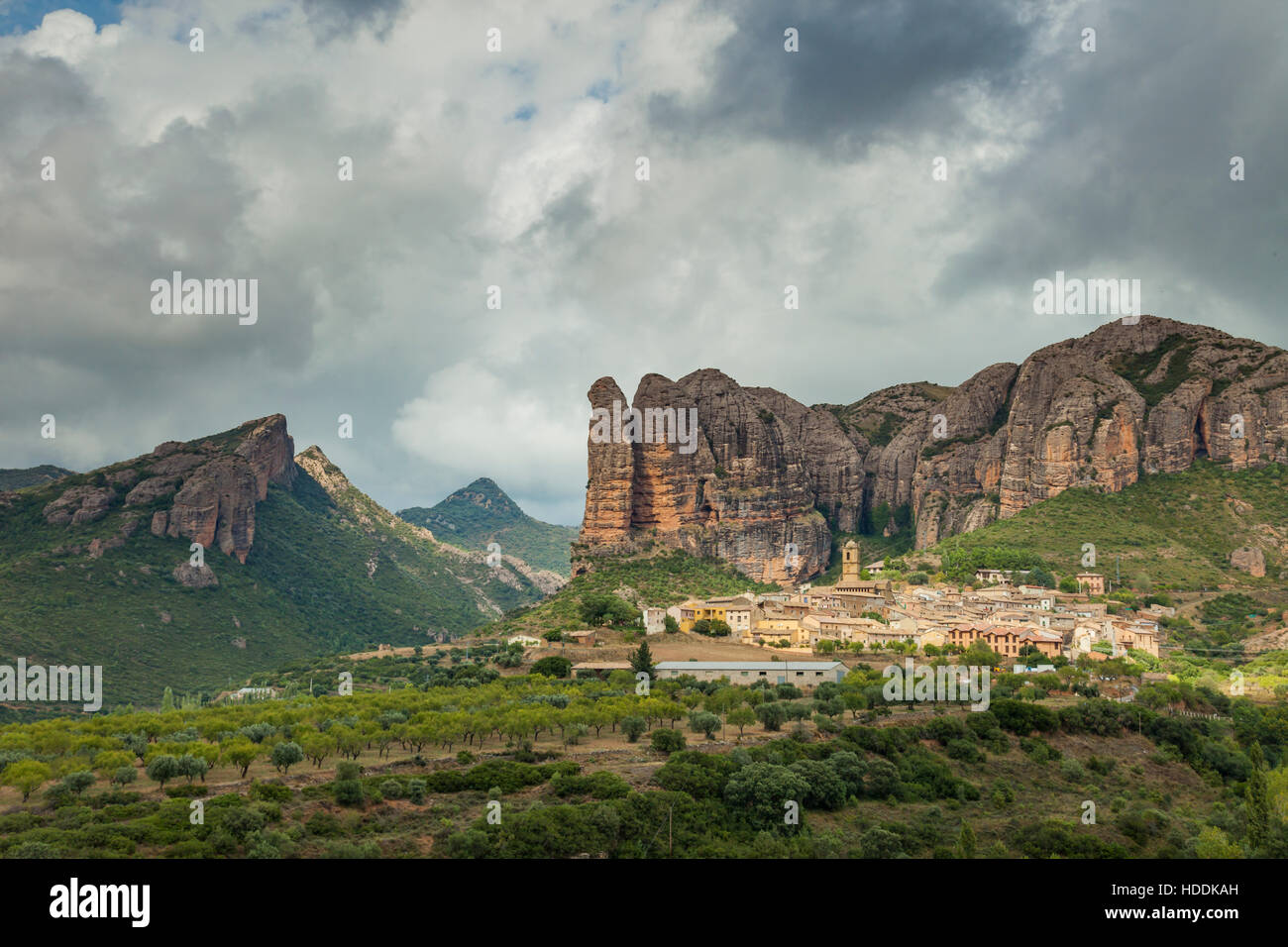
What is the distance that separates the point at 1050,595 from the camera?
8800 cm

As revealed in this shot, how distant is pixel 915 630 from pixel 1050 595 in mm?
16663

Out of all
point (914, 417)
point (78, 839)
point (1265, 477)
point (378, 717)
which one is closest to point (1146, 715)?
point (378, 717)

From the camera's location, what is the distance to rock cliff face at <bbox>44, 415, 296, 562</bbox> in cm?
13838

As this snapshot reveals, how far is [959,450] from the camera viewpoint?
14600 centimetres

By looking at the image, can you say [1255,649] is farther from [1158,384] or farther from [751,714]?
[1158,384]

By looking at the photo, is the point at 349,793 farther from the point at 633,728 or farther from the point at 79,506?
the point at 79,506

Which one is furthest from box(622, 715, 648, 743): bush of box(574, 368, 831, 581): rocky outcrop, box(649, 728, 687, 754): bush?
box(574, 368, 831, 581): rocky outcrop

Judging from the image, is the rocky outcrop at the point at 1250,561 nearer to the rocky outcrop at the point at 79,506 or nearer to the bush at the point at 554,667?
the bush at the point at 554,667

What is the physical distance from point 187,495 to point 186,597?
76.6 feet

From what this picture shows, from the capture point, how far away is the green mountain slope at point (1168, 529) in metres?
98.4

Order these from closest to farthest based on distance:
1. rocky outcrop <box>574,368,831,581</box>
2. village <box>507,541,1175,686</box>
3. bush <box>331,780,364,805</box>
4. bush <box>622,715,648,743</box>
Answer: bush <box>331,780,364,805</box>
bush <box>622,715,648,743</box>
village <box>507,541,1175,686</box>
rocky outcrop <box>574,368,831,581</box>

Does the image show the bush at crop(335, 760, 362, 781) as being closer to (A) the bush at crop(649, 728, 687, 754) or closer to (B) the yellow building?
(A) the bush at crop(649, 728, 687, 754)

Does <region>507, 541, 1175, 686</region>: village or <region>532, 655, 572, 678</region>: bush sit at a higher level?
<region>507, 541, 1175, 686</region>: village

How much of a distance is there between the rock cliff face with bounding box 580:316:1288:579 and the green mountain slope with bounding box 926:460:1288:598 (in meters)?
3.46
